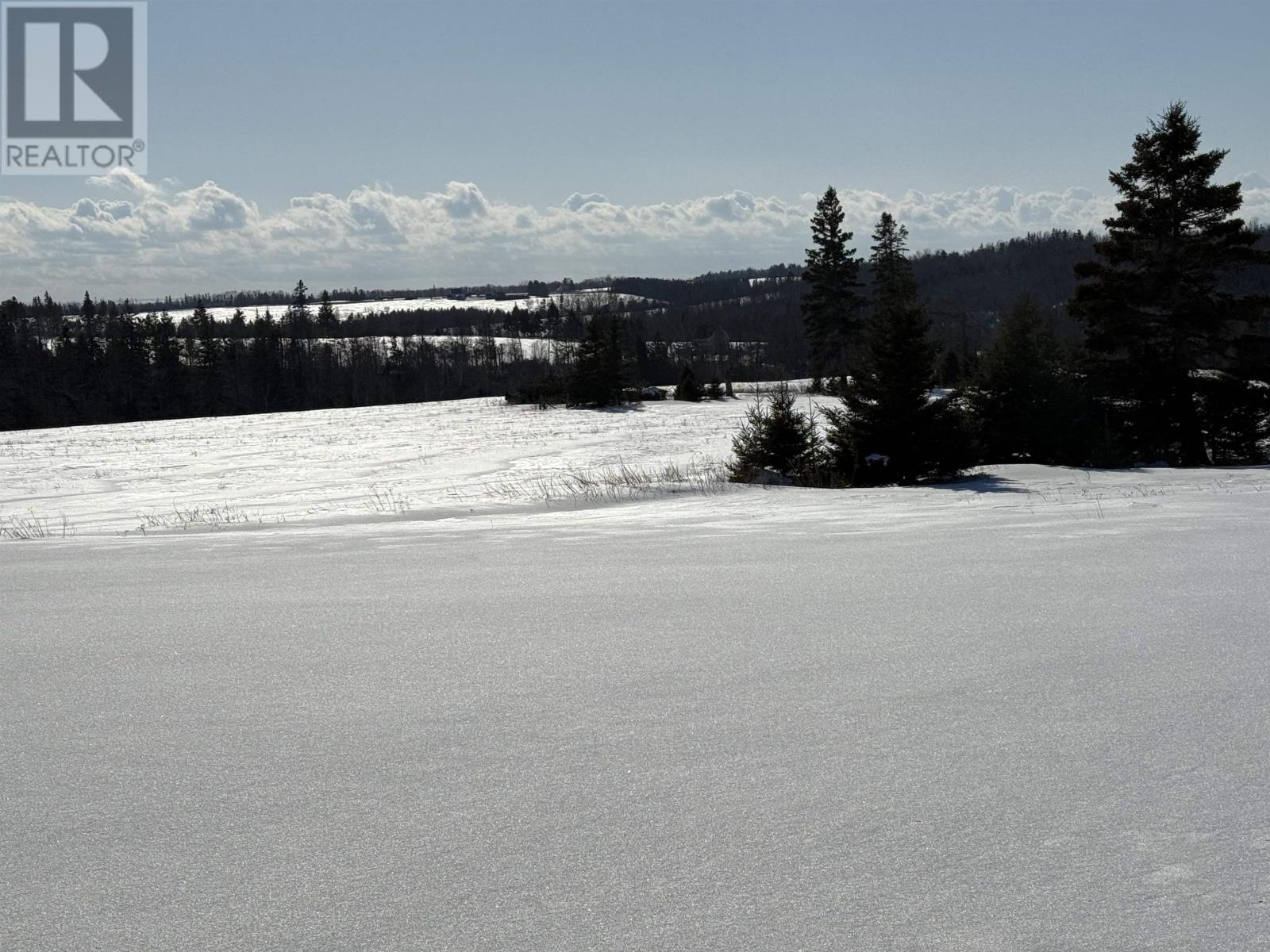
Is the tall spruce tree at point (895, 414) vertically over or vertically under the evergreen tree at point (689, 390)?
under

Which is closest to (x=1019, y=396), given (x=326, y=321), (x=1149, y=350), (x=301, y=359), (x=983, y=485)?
(x=1149, y=350)

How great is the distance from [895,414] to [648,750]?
52.7 ft

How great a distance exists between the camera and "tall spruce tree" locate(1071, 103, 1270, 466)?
23.8 metres

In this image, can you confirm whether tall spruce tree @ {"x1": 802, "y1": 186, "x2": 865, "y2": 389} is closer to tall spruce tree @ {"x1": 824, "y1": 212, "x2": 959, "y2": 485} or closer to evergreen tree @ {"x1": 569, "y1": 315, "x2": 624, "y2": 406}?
evergreen tree @ {"x1": 569, "y1": 315, "x2": 624, "y2": 406}

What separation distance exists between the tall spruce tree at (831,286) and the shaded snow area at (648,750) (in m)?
52.4

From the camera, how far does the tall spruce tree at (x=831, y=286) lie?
185 ft

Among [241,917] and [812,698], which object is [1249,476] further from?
[241,917]

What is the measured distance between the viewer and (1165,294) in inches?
961

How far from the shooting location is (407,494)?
16453mm

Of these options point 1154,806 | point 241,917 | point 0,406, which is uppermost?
point 0,406

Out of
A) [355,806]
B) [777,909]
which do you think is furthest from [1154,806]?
[355,806]

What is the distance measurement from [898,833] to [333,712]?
202cm

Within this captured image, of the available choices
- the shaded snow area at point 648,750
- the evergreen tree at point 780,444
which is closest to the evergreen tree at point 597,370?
the evergreen tree at point 780,444

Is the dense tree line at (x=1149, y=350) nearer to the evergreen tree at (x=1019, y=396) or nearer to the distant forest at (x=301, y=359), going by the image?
the evergreen tree at (x=1019, y=396)
